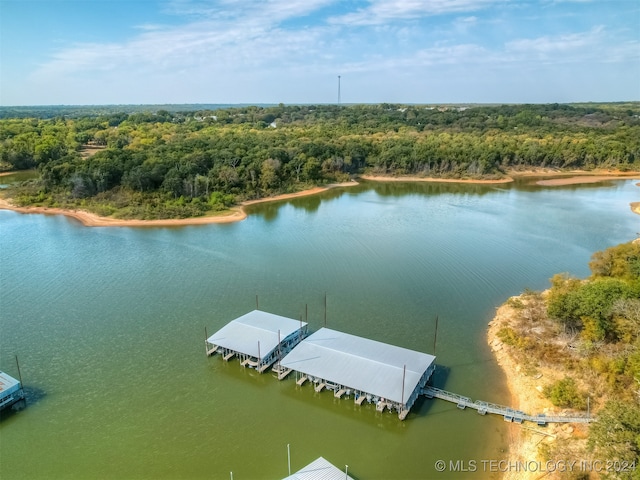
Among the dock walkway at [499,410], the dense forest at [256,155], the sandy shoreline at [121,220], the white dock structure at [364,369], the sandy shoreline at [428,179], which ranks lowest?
the dock walkway at [499,410]

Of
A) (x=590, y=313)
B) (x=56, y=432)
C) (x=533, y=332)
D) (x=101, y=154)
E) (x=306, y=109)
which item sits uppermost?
(x=306, y=109)

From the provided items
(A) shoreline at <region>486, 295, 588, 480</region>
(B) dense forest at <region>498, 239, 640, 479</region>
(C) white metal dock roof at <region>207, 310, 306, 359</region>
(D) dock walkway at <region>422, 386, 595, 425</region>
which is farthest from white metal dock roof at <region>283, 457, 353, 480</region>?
(B) dense forest at <region>498, 239, 640, 479</region>

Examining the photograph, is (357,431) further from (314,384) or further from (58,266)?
(58,266)

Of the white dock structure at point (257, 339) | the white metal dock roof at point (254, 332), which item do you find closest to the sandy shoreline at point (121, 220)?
the white metal dock roof at point (254, 332)

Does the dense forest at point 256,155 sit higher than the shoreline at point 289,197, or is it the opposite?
the dense forest at point 256,155

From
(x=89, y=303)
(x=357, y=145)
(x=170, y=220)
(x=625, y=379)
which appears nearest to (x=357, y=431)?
(x=625, y=379)

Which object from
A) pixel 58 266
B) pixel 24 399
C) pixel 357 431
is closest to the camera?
pixel 357 431

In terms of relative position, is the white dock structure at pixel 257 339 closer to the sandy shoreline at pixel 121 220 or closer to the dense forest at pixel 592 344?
the dense forest at pixel 592 344
